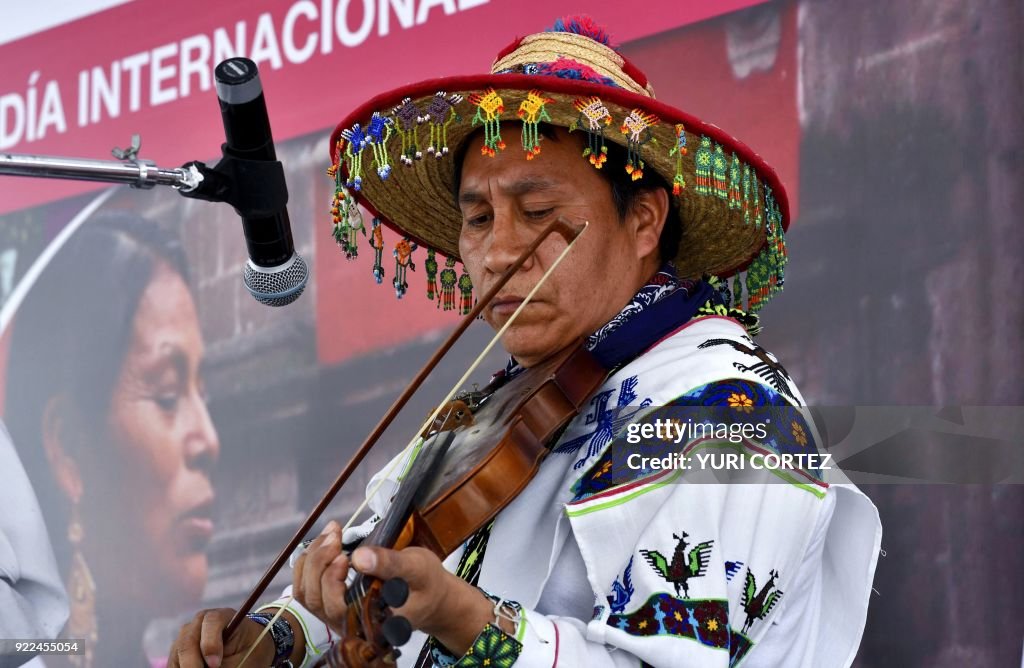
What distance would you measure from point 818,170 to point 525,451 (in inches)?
47.8

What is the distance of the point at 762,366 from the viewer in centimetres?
197

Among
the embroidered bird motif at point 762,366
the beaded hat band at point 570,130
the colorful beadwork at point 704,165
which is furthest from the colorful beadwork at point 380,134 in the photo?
the embroidered bird motif at point 762,366

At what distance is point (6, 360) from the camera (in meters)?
3.86

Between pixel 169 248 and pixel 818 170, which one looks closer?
pixel 818 170

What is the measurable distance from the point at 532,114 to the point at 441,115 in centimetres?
20

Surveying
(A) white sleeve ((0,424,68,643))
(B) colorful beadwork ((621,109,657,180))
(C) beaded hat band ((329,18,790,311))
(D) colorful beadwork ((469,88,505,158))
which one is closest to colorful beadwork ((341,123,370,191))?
(C) beaded hat band ((329,18,790,311))

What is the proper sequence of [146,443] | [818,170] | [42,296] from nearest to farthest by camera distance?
1. [818,170]
2. [146,443]
3. [42,296]

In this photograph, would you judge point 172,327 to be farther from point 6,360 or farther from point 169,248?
point 6,360

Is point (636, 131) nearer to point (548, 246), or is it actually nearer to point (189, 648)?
point (548, 246)

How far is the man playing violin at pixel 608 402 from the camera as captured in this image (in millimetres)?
1616

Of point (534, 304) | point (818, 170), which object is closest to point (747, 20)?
point (818, 170)

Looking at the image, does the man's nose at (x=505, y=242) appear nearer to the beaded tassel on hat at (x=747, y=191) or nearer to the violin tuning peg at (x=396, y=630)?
the beaded tassel on hat at (x=747, y=191)

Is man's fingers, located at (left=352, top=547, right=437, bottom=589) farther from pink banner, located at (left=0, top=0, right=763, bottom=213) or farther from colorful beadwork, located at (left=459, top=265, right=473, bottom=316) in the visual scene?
pink banner, located at (left=0, top=0, right=763, bottom=213)

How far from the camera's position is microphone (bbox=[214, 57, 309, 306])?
177cm
